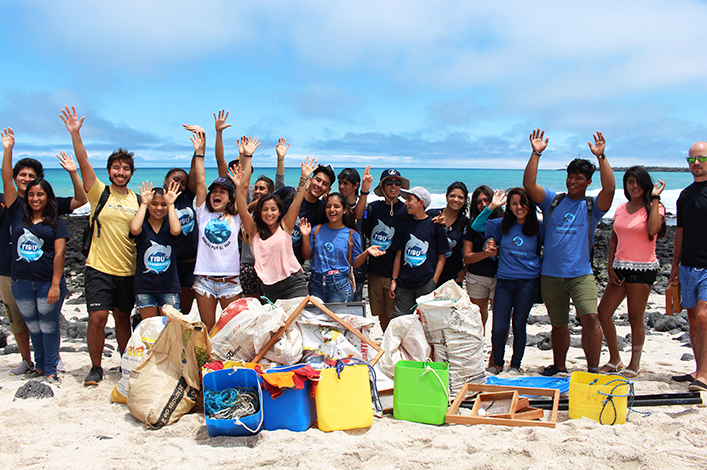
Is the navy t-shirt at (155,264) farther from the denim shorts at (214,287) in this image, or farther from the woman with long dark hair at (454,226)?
the woman with long dark hair at (454,226)

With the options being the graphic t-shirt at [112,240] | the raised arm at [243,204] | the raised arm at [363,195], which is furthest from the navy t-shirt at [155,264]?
the raised arm at [363,195]

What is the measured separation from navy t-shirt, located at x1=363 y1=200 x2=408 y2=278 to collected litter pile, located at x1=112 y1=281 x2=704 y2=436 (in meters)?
0.99

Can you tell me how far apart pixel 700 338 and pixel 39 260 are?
6371mm

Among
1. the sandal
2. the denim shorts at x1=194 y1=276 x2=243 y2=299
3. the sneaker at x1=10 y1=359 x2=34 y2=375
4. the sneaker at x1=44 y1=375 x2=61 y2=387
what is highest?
the denim shorts at x1=194 y1=276 x2=243 y2=299

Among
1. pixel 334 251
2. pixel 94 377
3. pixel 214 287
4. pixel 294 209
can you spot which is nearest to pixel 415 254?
pixel 334 251

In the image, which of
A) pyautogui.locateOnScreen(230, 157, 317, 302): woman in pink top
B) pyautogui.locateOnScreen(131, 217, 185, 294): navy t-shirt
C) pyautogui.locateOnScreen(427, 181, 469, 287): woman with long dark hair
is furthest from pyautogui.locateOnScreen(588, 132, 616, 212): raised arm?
pyautogui.locateOnScreen(131, 217, 185, 294): navy t-shirt

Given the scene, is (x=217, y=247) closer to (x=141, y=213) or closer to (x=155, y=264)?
(x=155, y=264)

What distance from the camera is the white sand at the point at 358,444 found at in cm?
322

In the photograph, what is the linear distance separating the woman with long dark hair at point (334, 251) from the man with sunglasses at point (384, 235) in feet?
1.37

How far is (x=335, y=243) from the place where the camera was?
5227 mm

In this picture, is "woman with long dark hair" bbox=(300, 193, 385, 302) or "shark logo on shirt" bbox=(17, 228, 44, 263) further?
"woman with long dark hair" bbox=(300, 193, 385, 302)

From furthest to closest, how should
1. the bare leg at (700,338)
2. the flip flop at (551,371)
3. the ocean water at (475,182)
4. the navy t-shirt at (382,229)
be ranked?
1. the ocean water at (475,182)
2. the navy t-shirt at (382,229)
3. the flip flop at (551,371)
4. the bare leg at (700,338)

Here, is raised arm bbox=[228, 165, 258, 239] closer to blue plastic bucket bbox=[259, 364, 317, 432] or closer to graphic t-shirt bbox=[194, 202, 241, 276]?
graphic t-shirt bbox=[194, 202, 241, 276]

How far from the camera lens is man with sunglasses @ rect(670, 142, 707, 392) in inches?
184
